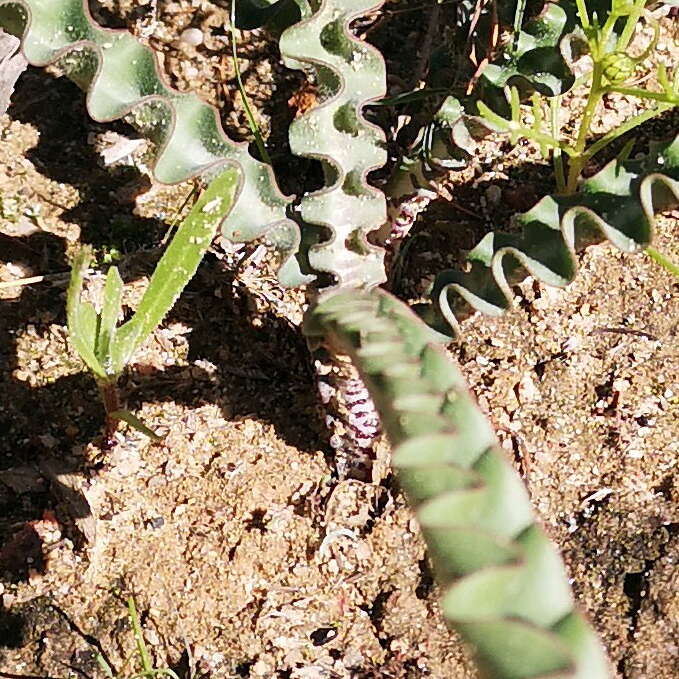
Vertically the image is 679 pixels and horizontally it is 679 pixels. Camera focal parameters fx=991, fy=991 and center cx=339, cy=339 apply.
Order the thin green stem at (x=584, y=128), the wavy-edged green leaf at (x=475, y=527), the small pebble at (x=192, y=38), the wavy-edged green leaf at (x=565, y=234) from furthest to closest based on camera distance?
the small pebble at (x=192, y=38)
the thin green stem at (x=584, y=128)
the wavy-edged green leaf at (x=565, y=234)
the wavy-edged green leaf at (x=475, y=527)

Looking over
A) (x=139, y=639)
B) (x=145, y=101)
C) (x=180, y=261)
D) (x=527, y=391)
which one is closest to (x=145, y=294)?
(x=180, y=261)

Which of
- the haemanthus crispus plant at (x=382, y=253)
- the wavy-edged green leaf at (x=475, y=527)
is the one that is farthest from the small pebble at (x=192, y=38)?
the wavy-edged green leaf at (x=475, y=527)

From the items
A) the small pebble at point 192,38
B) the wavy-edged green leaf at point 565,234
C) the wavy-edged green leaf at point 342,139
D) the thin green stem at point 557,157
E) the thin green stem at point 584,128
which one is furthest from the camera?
the small pebble at point 192,38

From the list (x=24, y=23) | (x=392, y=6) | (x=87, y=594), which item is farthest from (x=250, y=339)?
(x=392, y=6)

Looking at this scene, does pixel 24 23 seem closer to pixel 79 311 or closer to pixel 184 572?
pixel 79 311

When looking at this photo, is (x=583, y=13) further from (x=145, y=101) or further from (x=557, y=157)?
(x=145, y=101)

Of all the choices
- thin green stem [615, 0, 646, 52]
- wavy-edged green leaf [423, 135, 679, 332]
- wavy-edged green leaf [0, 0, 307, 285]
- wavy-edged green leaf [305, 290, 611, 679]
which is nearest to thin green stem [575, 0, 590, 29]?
thin green stem [615, 0, 646, 52]

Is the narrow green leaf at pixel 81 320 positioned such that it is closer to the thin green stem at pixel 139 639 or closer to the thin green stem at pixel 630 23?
the thin green stem at pixel 139 639

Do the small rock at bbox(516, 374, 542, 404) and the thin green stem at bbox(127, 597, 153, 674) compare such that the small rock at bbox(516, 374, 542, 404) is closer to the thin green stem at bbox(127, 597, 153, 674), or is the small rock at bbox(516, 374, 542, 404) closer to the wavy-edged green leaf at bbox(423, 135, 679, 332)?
the wavy-edged green leaf at bbox(423, 135, 679, 332)
